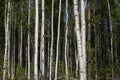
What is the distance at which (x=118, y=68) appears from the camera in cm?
2383

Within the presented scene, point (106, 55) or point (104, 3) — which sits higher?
point (104, 3)

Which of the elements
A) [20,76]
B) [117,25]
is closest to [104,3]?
[117,25]

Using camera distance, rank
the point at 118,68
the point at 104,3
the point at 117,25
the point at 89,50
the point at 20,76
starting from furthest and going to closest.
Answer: the point at 117,25 < the point at 104,3 < the point at 118,68 < the point at 20,76 < the point at 89,50

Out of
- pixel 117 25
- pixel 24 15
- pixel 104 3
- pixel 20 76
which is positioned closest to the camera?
pixel 20 76

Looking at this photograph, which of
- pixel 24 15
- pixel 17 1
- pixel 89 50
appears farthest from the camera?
pixel 17 1

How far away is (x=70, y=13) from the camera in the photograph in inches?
1182

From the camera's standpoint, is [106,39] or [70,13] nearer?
[70,13]

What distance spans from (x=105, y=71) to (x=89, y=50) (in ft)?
21.9

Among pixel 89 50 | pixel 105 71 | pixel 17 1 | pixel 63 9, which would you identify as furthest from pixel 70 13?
pixel 89 50

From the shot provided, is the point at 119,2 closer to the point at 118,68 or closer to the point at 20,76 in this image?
the point at 118,68

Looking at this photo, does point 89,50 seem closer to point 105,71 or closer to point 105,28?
point 105,71

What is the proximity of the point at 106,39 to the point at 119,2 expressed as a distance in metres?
4.36

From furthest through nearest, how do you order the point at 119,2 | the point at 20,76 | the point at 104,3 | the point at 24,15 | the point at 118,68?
the point at 119,2 < the point at 104,3 < the point at 118,68 < the point at 24,15 < the point at 20,76

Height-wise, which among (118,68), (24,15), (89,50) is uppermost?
(24,15)
